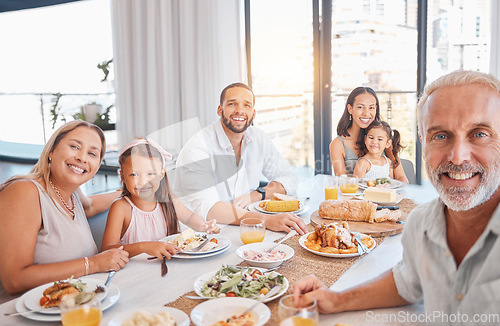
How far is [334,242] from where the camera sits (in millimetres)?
1581

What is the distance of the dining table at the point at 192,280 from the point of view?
116cm

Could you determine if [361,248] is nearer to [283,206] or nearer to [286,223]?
[286,223]

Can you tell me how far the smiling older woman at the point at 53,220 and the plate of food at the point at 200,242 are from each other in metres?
0.21

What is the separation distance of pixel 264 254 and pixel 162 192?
2.32 feet

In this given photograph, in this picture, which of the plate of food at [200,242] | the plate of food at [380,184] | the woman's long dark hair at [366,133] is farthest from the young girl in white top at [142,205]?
the woman's long dark hair at [366,133]

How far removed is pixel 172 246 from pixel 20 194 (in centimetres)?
51

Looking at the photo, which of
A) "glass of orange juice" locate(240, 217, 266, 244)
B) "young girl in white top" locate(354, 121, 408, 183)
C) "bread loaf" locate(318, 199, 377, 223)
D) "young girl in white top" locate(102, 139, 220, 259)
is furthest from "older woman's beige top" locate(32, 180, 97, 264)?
"young girl in white top" locate(354, 121, 408, 183)

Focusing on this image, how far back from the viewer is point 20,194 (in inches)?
59.4

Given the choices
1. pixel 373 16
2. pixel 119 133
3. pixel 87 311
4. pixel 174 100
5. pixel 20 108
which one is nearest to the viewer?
pixel 87 311

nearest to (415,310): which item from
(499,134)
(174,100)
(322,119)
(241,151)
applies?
(499,134)

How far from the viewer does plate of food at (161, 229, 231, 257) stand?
1.59m

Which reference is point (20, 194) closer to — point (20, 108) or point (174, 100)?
point (174, 100)

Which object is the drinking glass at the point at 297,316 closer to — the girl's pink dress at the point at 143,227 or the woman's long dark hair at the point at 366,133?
the girl's pink dress at the point at 143,227

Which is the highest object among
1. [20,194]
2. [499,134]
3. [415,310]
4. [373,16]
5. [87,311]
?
[373,16]
